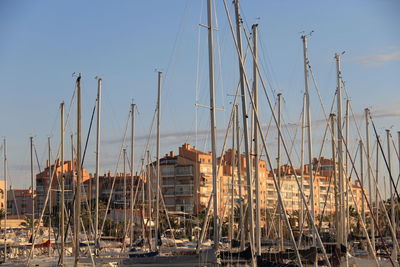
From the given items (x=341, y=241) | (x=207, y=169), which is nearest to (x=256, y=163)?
(x=341, y=241)

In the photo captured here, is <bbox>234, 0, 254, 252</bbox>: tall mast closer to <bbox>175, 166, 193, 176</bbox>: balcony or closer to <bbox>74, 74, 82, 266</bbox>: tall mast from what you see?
<bbox>74, 74, 82, 266</bbox>: tall mast

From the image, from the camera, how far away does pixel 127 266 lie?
105 ft

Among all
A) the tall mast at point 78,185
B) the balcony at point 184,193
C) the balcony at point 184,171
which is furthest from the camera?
the balcony at point 184,171

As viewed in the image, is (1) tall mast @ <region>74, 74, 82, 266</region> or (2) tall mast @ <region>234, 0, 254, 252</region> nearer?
(2) tall mast @ <region>234, 0, 254, 252</region>

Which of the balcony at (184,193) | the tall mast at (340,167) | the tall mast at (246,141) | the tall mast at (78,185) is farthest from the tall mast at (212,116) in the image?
the balcony at (184,193)

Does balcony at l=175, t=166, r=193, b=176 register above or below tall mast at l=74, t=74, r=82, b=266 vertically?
above

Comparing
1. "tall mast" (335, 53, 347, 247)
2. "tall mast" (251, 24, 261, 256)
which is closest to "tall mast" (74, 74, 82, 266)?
"tall mast" (251, 24, 261, 256)

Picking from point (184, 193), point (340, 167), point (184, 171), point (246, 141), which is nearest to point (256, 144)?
point (246, 141)

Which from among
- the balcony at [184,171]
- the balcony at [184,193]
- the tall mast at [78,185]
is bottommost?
the tall mast at [78,185]

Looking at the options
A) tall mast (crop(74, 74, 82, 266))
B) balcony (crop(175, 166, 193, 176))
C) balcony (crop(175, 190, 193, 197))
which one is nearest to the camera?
tall mast (crop(74, 74, 82, 266))

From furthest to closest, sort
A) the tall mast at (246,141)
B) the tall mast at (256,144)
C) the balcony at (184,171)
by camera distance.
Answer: the balcony at (184,171), the tall mast at (256,144), the tall mast at (246,141)

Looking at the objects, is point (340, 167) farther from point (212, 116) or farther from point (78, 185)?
point (78, 185)

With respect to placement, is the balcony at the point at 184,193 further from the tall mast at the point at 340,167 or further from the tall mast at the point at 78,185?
the tall mast at the point at 78,185

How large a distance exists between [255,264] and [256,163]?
4781mm
